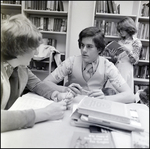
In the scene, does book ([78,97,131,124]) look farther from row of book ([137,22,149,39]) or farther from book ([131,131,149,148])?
row of book ([137,22,149,39])

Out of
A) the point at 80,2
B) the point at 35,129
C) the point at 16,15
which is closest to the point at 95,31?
the point at 80,2

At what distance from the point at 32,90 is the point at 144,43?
0.57 m

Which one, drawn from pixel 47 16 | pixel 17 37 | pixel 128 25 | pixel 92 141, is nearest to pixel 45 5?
pixel 47 16

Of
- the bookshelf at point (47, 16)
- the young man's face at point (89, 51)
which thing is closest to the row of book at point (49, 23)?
the bookshelf at point (47, 16)

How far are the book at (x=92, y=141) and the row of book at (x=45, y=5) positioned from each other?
406mm

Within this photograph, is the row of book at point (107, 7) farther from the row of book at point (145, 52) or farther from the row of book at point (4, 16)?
the row of book at point (4, 16)

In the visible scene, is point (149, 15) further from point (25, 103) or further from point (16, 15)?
point (25, 103)

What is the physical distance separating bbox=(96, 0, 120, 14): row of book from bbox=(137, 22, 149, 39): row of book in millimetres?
97

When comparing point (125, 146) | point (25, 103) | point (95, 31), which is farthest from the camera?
point (95, 31)

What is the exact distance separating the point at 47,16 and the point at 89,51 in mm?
370

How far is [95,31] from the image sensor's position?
822 millimetres

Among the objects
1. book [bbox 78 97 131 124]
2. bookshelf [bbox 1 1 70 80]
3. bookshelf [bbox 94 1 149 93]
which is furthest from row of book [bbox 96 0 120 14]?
book [bbox 78 97 131 124]

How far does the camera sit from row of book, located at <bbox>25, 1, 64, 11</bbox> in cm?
50

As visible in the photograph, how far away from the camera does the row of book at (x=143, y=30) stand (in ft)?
1.69
